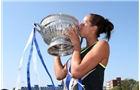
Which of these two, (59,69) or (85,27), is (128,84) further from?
(85,27)

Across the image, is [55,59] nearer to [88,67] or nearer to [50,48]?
[50,48]

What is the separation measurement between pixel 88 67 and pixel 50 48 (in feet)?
1.07

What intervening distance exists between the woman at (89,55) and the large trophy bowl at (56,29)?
42mm

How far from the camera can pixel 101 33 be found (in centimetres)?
192

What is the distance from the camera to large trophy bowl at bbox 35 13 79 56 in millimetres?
1747

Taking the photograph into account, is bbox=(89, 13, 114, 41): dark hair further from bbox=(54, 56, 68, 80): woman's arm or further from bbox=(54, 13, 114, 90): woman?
bbox=(54, 56, 68, 80): woman's arm

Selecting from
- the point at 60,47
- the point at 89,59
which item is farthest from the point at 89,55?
the point at 60,47

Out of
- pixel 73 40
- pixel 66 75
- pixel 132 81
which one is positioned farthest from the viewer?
pixel 132 81

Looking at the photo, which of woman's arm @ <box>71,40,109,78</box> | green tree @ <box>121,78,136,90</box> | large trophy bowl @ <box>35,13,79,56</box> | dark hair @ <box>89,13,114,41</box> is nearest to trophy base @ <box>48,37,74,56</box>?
large trophy bowl @ <box>35,13,79,56</box>

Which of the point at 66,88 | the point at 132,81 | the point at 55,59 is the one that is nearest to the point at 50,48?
the point at 55,59

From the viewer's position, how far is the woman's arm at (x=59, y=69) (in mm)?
1908

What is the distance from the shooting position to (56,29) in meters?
1.76

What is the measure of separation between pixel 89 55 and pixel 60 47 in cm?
26

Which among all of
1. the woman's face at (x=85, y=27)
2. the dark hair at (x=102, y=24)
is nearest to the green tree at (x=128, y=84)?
the dark hair at (x=102, y=24)
